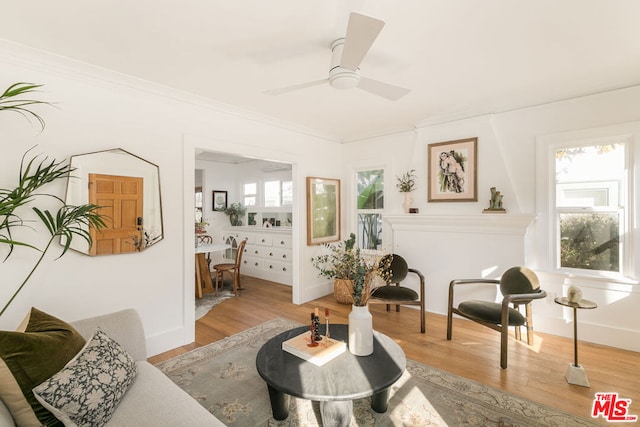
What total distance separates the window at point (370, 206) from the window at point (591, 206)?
2228 mm

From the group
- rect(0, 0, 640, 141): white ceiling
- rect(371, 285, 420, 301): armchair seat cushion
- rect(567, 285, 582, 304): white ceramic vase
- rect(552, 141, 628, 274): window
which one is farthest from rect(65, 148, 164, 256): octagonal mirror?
rect(552, 141, 628, 274): window

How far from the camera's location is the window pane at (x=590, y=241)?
122 inches

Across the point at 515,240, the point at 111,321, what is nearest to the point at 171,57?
the point at 111,321

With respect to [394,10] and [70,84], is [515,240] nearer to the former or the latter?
[394,10]

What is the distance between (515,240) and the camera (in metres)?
3.47

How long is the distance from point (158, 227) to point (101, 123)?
1022mm

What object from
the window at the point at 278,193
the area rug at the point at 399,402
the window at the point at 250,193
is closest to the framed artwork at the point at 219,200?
the window at the point at 250,193

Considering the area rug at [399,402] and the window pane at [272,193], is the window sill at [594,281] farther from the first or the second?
the window pane at [272,193]

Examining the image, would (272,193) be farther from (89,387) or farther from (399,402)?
(89,387)

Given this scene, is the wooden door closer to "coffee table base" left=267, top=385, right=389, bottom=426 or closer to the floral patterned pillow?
the floral patterned pillow

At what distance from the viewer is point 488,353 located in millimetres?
2902

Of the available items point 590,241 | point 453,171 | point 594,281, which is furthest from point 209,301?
point 590,241

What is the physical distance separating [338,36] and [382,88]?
0.48 m

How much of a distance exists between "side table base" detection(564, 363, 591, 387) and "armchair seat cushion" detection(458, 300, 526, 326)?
45cm
